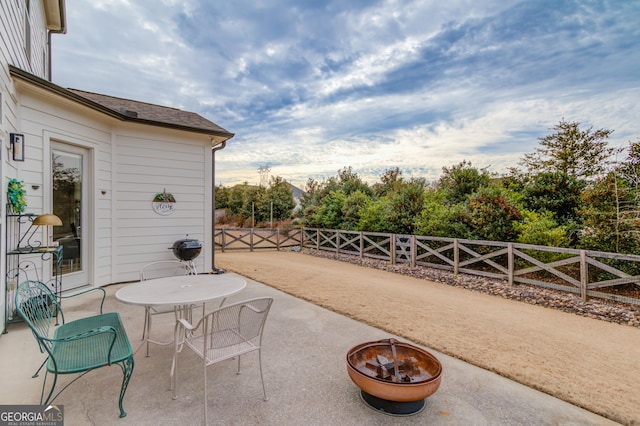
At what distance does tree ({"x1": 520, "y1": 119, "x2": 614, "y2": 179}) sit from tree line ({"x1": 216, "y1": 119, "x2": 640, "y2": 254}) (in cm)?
3

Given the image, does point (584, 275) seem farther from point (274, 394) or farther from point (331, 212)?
point (331, 212)

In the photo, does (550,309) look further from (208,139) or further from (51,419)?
(208,139)

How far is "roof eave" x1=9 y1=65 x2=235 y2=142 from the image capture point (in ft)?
11.3

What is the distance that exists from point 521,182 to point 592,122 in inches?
209

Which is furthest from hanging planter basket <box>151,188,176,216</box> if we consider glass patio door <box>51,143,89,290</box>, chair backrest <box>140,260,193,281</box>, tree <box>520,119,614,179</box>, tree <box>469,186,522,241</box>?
tree <box>520,119,614,179</box>

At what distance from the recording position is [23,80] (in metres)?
3.51

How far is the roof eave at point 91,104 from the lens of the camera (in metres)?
3.43

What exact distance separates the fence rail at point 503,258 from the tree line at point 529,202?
0.37 meters

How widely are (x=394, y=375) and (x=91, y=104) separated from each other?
215 inches

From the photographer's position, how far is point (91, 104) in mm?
4438

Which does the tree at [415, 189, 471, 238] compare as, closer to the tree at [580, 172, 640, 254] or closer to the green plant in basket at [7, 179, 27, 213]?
the tree at [580, 172, 640, 254]

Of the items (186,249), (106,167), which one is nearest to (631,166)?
(186,249)

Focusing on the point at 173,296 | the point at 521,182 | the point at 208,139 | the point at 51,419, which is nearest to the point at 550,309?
the point at 521,182

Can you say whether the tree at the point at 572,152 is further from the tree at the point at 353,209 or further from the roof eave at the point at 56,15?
the roof eave at the point at 56,15
